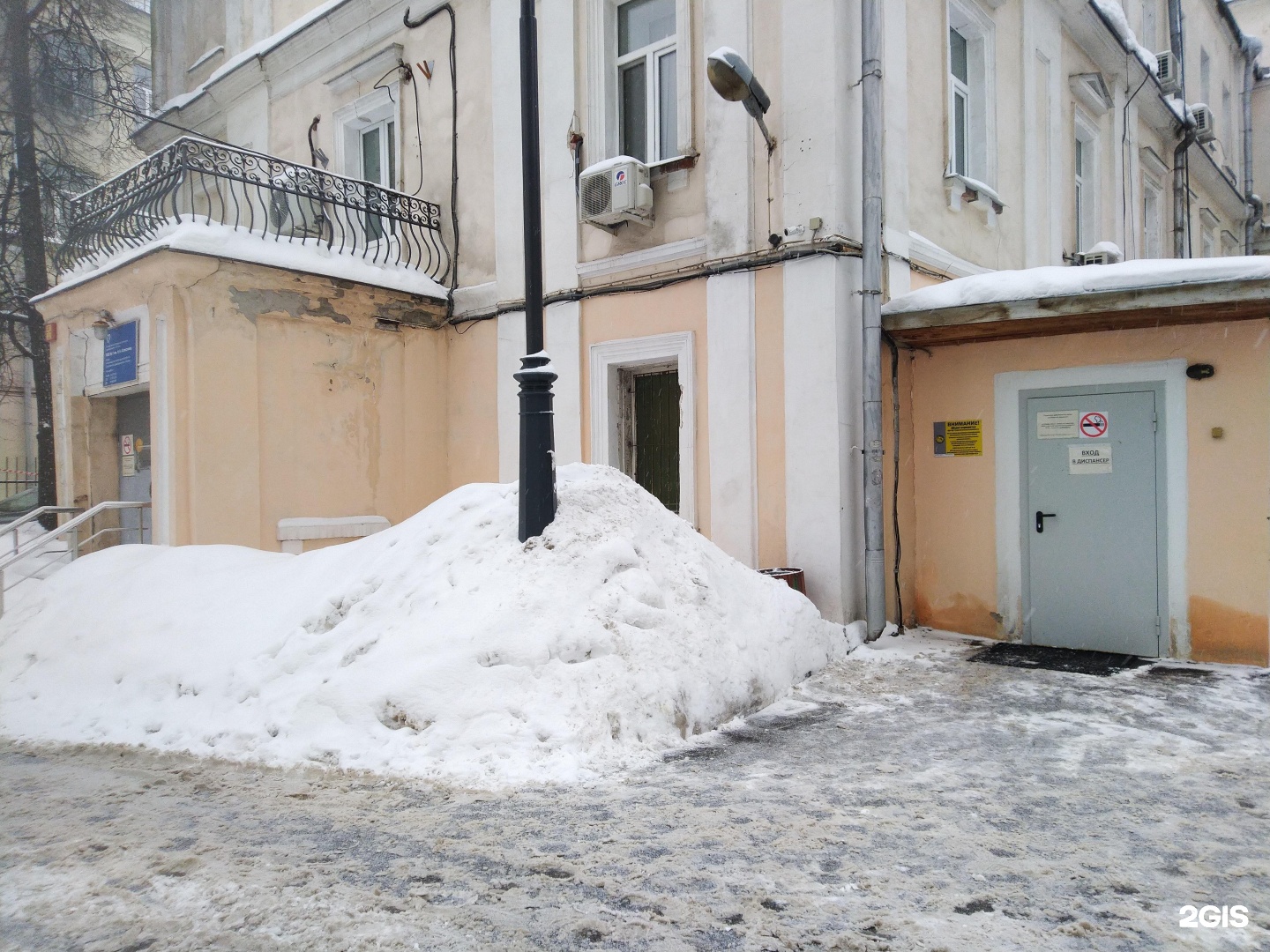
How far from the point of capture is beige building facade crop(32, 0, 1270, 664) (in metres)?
6.88

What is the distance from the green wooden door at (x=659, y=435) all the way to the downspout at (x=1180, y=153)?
35.7 feet

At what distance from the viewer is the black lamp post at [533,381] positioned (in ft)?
16.5

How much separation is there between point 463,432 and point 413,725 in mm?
6092

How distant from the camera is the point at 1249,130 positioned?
18297 millimetres

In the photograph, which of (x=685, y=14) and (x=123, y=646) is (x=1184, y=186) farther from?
(x=123, y=646)

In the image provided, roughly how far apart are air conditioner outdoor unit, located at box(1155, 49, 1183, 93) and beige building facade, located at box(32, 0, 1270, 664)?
3.62 ft

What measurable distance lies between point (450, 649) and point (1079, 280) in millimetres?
4989

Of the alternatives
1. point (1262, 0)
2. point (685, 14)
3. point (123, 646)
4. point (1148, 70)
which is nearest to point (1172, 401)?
point (685, 14)

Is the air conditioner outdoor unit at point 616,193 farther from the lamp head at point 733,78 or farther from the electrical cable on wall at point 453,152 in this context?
the electrical cable on wall at point 453,152

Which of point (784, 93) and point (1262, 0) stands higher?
point (1262, 0)

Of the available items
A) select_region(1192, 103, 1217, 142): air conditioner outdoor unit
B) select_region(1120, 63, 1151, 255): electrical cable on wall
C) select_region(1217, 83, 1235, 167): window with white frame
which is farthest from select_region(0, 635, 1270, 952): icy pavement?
select_region(1217, 83, 1235, 167): window with white frame

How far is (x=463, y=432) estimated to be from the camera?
9828 millimetres

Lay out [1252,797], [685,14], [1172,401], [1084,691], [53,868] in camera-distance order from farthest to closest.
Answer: [685,14], [1172,401], [1084,691], [1252,797], [53,868]

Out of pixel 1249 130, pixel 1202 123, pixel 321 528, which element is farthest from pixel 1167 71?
pixel 321 528
